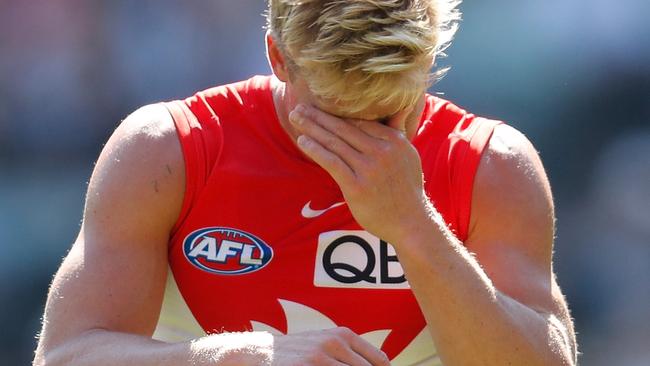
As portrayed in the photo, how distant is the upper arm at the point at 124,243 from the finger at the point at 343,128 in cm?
44

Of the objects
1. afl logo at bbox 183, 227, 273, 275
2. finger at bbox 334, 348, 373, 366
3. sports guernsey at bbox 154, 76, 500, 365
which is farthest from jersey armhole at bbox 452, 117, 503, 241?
finger at bbox 334, 348, 373, 366

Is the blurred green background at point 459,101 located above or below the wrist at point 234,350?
below

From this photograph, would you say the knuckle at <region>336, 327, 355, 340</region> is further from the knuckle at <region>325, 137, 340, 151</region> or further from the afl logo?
the afl logo

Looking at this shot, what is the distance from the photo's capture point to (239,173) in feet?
9.52

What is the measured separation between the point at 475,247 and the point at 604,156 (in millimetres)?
3224

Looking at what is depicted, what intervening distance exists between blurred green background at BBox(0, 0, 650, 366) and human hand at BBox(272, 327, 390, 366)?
138 inches

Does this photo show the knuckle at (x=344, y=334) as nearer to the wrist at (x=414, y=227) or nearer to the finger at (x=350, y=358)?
the finger at (x=350, y=358)

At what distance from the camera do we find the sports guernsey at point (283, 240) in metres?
2.86

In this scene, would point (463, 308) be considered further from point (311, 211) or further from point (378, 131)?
point (311, 211)

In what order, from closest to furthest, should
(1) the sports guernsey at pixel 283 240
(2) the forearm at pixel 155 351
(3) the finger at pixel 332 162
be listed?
(2) the forearm at pixel 155 351, (3) the finger at pixel 332 162, (1) the sports guernsey at pixel 283 240

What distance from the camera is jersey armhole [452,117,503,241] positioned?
9.23 ft

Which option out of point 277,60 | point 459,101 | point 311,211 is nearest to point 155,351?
point 311,211

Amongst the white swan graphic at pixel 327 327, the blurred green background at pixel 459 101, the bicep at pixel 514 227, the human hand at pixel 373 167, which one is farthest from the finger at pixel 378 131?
the blurred green background at pixel 459 101

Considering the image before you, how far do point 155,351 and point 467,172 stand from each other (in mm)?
972
